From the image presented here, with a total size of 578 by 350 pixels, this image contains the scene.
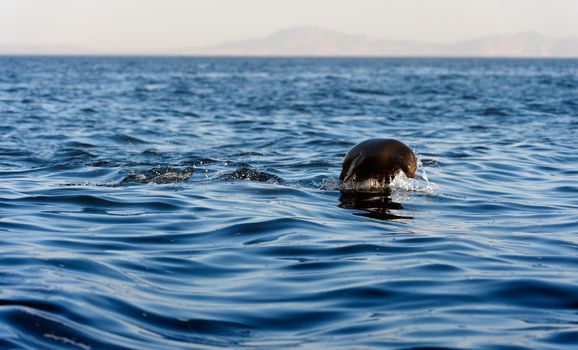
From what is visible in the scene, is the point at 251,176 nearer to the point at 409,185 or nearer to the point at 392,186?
the point at 392,186

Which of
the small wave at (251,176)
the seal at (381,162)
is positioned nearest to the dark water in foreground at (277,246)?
the small wave at (251,176)

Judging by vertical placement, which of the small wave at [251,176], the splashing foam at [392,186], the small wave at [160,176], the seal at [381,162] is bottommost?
the small wave at [160,176]

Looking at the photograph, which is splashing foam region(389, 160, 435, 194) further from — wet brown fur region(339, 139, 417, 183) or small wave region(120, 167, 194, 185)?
small wave region(120, 167, 194, 185)

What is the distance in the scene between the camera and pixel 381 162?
448 inches

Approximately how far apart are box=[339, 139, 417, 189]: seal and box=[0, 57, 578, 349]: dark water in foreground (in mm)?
303

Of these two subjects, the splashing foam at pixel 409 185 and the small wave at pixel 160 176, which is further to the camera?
the small wave at pixel 160 176

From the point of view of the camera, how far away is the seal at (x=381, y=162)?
447 inches

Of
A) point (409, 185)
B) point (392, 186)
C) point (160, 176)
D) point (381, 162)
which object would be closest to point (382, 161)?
point (381, 162)

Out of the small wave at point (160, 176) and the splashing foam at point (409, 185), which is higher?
the splashing foam at point (409, 185)

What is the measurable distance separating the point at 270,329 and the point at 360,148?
6172 mm

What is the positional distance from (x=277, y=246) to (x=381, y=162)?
368 centimetres

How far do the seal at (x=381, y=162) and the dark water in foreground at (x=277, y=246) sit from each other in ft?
1.00

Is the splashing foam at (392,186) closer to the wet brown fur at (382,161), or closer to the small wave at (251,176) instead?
the wet brown fur at (382,161)

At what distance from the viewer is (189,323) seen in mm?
5688
